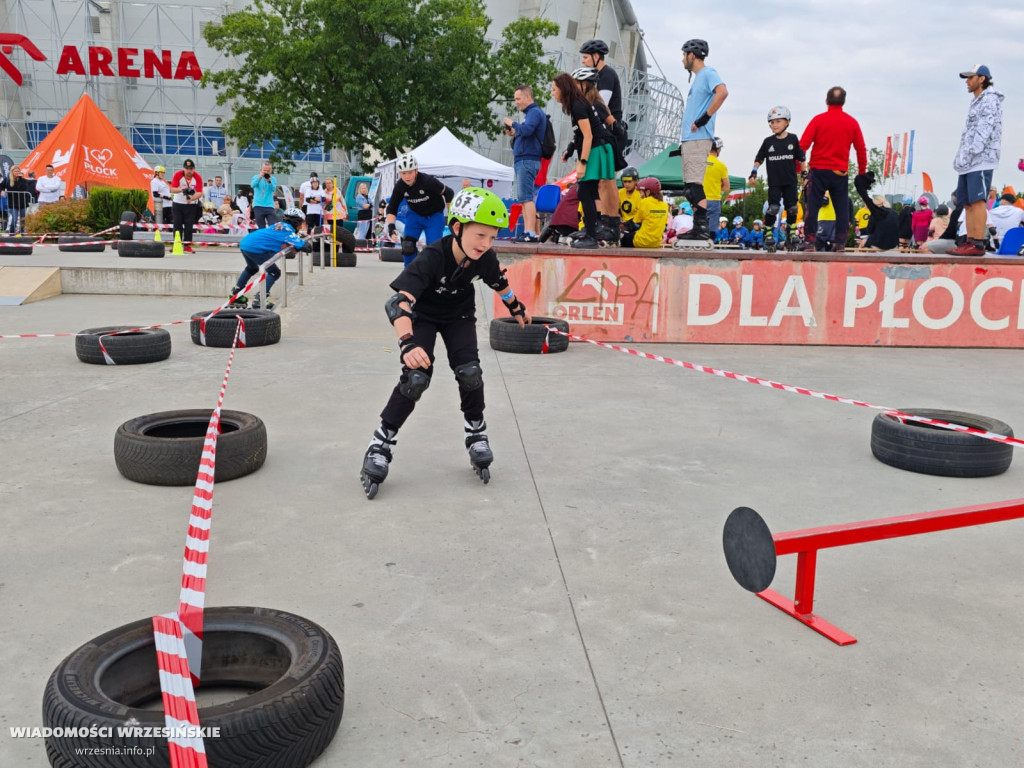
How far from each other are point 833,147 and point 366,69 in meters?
25.8

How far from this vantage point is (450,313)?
187 inches

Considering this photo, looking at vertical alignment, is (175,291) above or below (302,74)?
below

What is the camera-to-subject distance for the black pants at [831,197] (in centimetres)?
1023

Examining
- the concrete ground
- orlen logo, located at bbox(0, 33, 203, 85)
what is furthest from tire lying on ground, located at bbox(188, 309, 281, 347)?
orlen logo, located at bbox(0, 33, 203, 85)

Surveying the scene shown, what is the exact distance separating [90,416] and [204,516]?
3.28 metres

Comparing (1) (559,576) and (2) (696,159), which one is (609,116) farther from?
(1) (559,576)

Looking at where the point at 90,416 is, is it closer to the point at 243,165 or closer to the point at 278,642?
the point at 278,642

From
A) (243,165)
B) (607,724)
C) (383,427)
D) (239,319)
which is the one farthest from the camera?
(243,165)

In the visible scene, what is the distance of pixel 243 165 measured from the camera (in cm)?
4406

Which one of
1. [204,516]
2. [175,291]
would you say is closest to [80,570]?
[204,516]

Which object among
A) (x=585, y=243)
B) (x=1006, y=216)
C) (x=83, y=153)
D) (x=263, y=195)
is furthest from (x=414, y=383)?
(x=83, y=153)

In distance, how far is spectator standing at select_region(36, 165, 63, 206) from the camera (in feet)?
74.2

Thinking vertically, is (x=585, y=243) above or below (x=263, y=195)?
below

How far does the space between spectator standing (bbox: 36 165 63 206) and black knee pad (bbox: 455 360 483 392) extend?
22.4 metres
